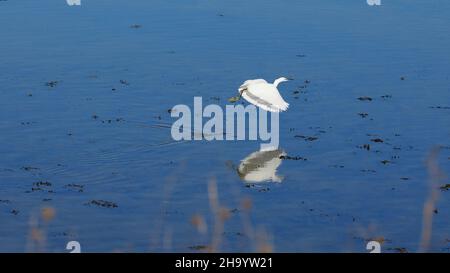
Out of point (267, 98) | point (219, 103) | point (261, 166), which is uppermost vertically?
point (219, 103)

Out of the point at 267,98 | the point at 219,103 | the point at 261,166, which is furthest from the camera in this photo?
the point at 219,103

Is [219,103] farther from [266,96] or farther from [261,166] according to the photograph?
[261,166]

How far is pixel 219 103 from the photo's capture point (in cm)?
2025

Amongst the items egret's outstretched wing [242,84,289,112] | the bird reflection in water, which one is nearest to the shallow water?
the bird reflection in water

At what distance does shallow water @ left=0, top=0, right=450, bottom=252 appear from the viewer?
1370cm

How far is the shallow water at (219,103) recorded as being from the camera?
539 inches

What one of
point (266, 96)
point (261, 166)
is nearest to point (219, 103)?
point (266, 96)

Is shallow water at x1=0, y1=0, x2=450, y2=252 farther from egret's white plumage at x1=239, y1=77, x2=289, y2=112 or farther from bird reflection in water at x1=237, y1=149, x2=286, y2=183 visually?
egret's white plumage at x1=239, y1=77, x2=289, y2=112

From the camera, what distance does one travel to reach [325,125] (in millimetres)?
18891

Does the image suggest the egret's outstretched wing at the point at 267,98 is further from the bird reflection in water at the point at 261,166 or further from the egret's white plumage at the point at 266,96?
the bird reflection in water at the point at 261,166

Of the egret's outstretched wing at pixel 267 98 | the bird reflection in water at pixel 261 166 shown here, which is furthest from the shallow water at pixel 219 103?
the egret's outstretched wing at pixel 267 98

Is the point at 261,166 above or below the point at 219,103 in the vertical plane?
below
